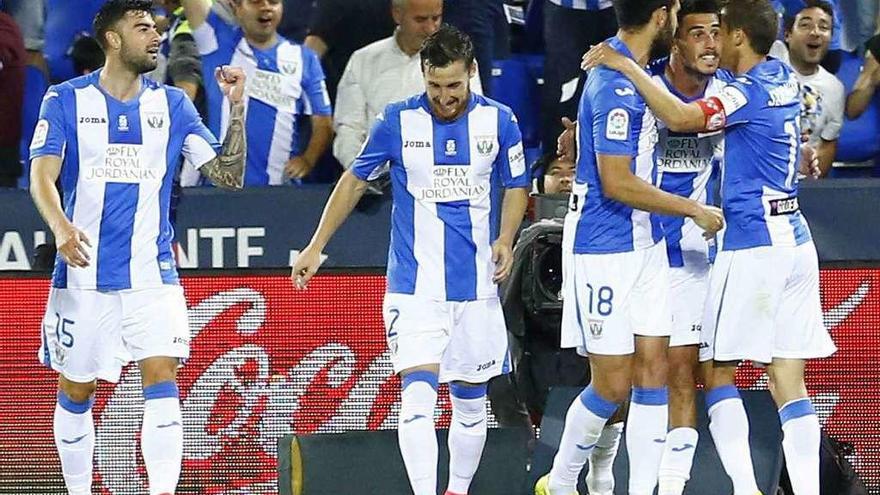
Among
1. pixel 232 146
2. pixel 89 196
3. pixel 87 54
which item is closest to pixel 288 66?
pixel 87 54

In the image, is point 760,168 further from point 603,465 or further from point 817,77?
point 817,77

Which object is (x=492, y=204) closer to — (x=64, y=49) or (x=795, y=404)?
(x=795, y=404)

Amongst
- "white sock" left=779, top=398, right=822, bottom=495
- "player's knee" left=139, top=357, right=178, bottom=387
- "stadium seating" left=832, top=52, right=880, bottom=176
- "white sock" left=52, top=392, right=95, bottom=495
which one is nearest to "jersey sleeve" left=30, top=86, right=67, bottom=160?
"player's knee" left=139, top=357, right=178, bottom=387

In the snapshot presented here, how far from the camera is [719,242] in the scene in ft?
25.7

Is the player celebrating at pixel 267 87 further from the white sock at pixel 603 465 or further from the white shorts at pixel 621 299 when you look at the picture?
the white shorts at pixel 621 299

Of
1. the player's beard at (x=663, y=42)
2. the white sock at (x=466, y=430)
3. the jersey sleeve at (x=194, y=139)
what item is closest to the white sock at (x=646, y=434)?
the white sock at (x=466, y=430)

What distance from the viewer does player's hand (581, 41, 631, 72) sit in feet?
24.9

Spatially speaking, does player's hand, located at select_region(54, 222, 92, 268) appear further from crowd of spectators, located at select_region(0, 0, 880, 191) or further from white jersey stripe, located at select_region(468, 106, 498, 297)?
crowd of spectators, located at select_region(0, 0, 880, 191)

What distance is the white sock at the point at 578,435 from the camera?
775 cm

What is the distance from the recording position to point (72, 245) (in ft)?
Result: 25.4

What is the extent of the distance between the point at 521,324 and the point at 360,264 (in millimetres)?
847

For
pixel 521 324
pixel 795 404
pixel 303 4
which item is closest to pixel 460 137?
pixel 521 324

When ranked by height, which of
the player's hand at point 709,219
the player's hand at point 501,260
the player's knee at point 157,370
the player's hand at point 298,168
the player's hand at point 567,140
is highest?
the player's hand at point 567,140

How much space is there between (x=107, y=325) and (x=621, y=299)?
217 centimetres
